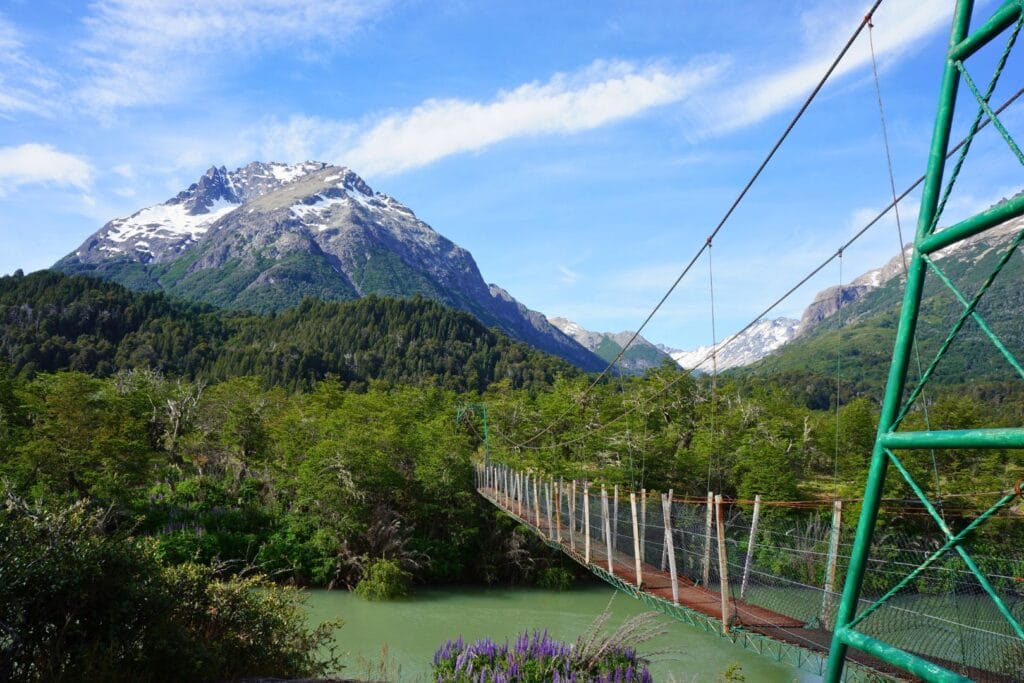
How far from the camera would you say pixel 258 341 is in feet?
219

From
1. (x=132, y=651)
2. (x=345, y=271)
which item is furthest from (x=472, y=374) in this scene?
(x=345, y=271)

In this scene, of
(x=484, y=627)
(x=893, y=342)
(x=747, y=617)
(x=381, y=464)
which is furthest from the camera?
(x=893, y=342)

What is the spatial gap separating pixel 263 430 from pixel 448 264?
157414 millimetres

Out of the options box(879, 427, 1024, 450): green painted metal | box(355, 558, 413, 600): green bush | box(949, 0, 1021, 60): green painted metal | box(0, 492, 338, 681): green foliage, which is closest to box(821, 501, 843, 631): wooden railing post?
box(879, 427, 1024, 450): green painted metal

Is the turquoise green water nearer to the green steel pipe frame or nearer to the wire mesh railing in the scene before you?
the wire mesh railing

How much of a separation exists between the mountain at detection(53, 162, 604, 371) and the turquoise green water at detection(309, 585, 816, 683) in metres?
101

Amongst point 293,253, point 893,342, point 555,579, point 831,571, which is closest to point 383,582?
point 555,579

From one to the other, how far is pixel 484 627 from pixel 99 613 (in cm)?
898

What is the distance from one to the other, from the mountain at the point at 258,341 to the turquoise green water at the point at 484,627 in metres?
37.0

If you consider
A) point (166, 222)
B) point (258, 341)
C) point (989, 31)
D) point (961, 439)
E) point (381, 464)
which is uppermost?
point (166, 222)

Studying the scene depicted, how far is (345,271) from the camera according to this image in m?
135

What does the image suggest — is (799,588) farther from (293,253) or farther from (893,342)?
(293,253)

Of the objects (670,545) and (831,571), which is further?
(670,545)

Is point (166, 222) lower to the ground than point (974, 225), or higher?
higher
